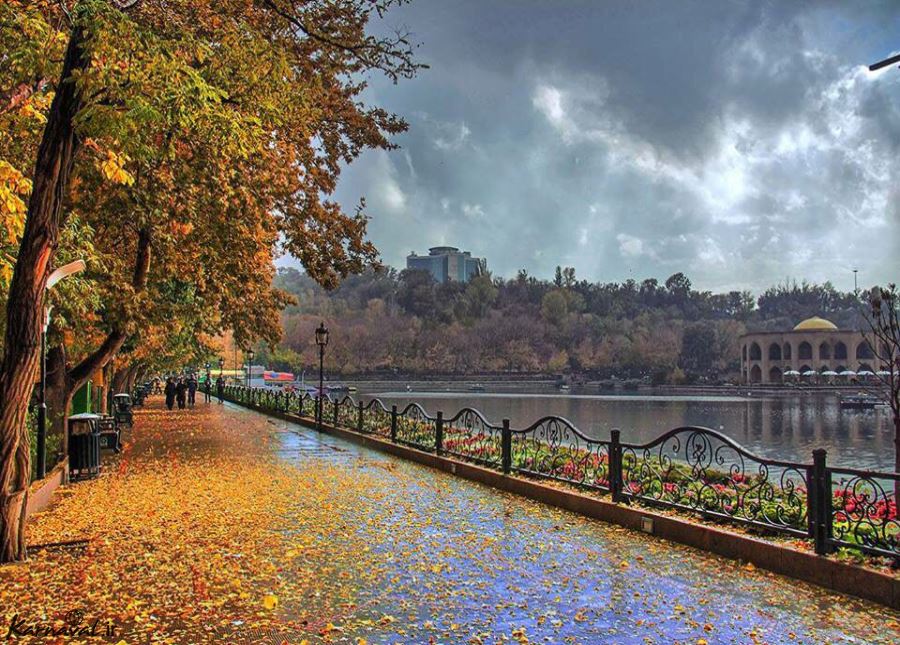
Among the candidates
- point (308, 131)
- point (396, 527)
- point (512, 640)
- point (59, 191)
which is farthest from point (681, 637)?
point (308, 131)

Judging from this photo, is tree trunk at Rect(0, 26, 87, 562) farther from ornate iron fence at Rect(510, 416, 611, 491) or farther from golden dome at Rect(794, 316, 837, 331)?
golden dome at Rect(794, 316, 837, 331)

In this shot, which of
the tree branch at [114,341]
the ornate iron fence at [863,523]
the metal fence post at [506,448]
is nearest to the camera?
the ornate iron fence at [863,523]

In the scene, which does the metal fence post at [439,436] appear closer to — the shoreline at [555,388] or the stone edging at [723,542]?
the stone edging at [723,542]

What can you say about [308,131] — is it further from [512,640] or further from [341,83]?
[512,640]

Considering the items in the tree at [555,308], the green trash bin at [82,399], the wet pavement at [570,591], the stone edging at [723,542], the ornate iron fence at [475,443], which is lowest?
the wet pavement at [570,591]

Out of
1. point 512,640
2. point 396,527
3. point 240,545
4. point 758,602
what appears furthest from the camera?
point 396,527

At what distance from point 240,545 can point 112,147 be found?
17.4 ft

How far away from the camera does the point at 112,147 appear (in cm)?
950

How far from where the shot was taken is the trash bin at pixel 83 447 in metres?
12.1

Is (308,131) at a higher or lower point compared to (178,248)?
higher

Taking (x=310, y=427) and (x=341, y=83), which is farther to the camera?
(x=310, y=427)

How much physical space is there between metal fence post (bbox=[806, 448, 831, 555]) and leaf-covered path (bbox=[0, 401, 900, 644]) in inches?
16.2

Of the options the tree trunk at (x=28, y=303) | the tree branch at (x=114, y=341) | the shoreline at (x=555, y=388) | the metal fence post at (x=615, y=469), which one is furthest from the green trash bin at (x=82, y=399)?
the shoreline at (x=555, y=388)

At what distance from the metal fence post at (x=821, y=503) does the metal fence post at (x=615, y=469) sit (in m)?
2.68
